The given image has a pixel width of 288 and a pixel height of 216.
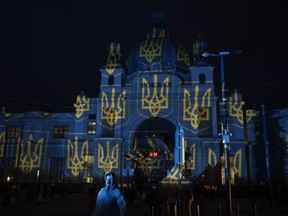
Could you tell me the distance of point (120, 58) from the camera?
179 feet

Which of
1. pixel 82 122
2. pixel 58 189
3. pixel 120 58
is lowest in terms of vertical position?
pixel 58 189

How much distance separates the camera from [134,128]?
48906 millimetres

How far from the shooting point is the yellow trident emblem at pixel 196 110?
47.3 metres

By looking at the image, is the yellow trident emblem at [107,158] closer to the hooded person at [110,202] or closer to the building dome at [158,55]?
the building dome at [158,55]

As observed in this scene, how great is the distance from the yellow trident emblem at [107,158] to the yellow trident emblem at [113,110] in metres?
3.90

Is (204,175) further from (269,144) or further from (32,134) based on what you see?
(32,134)

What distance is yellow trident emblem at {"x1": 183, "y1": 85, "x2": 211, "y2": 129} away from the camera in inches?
1861

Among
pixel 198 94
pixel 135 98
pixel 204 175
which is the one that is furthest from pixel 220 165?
pixel 135 98

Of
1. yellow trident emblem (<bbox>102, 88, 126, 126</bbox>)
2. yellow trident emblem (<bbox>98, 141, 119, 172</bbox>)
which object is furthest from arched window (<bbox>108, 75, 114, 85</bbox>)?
yellow trident emblem (<bbox>98, 141, 119, 172</bbox>)

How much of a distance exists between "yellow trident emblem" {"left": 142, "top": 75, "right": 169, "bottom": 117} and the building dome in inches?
155

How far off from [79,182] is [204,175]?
1876cm

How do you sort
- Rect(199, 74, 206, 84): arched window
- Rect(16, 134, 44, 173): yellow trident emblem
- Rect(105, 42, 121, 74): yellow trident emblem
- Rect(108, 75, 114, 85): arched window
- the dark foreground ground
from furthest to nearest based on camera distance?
Rect(105, 42, 121, 74): yellow trident emblem, Rect(16, 134, 44, 173): yellow trident emblem, Rect(108, 75, 114, 85): arched window, Rect(199, 74, 206, 84): arched window, the dark foreground ground

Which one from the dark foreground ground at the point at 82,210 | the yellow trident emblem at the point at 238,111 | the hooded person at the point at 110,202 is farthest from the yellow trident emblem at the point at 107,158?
the hooded person at the point at 110,202

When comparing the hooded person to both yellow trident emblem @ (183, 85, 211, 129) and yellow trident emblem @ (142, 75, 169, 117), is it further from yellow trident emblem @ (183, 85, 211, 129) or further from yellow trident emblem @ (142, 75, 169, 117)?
yellow trident emblem @ (142, 75, 169, 117)
